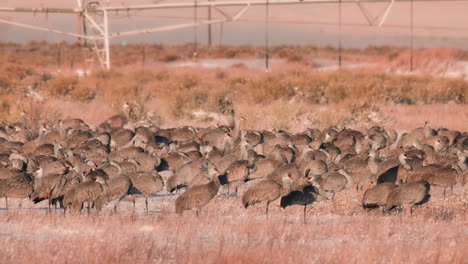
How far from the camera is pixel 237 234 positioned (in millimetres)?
11039

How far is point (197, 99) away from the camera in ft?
103

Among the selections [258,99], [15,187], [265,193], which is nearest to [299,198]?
[265,193]

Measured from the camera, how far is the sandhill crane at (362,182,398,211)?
1266 centimetres

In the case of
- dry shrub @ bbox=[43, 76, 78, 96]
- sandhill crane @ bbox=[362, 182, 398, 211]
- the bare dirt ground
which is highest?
dry shrub @ bbox=[43, 76, 78, 96]

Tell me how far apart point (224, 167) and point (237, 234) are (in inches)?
178

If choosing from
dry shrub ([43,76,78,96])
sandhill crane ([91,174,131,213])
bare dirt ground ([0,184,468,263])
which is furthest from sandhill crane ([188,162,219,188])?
dry shrub ([43,76,78,96])

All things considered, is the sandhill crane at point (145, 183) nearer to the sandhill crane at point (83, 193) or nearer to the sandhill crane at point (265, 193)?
the sandhill crane at point (83, 193)

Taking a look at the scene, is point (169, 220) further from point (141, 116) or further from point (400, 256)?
point (141, 116)

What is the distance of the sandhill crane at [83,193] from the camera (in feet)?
41.2

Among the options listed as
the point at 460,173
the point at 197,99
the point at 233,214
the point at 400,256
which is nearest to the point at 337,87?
the point at 197,99

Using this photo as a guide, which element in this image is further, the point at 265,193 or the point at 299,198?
the point at 265,193

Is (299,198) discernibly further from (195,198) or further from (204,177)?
(204,177)

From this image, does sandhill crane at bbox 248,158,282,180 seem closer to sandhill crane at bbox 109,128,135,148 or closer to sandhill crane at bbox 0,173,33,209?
sandhill crane at bbox 0,173,33,209

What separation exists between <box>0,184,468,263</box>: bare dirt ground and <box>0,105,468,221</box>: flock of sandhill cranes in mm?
346
